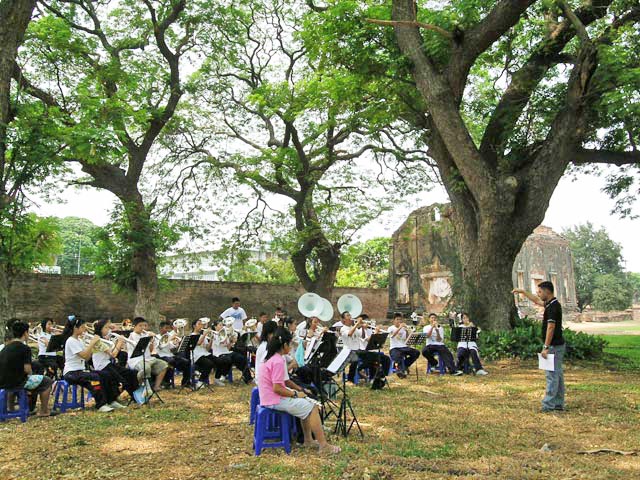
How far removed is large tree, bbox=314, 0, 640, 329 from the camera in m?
11.7

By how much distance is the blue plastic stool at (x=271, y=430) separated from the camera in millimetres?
5648

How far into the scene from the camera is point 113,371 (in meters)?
8.45

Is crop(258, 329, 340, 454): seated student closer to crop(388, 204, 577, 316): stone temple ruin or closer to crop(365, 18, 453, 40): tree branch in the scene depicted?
crop(365, 18, 453, 40): tree branch

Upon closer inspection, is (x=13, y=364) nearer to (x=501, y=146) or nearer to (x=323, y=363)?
(x=323, y=363)

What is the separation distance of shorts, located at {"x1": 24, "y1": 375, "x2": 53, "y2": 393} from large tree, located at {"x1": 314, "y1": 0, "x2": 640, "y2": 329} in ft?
29.5

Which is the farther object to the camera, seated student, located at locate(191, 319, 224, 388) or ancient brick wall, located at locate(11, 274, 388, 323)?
ancient brick wall, located at locate(11, 274, 388, 323)

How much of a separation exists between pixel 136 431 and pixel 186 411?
132 centimetres

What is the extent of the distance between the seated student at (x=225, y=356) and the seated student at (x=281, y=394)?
5.31 meters

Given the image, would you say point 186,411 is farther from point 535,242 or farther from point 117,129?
point 535,242

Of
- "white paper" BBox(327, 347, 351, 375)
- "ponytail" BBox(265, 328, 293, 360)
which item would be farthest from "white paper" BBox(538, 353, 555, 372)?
"ponytail" BBox(265, 328, 293, 360)

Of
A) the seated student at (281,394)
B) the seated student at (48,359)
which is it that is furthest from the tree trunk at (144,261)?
the seated student at (281,394)

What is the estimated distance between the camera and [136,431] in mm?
6820

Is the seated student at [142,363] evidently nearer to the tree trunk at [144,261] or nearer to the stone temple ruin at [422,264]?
the tree trunk at [144,261]

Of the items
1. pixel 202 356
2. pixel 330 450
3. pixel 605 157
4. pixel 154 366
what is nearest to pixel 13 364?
pixel 154 366
